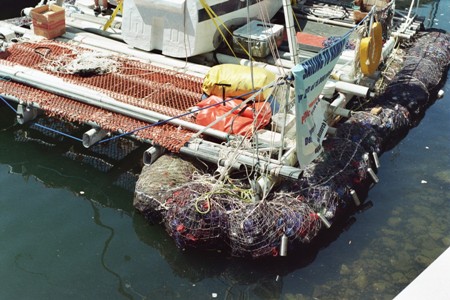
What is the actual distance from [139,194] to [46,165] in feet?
8.83

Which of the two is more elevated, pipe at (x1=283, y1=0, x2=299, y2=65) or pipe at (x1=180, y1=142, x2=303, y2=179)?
pipe at (x1=283, y1=0, x2=299, y2=65)

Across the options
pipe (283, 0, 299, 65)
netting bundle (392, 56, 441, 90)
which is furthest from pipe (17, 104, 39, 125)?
netting bundle (392, 56, 441, 90)

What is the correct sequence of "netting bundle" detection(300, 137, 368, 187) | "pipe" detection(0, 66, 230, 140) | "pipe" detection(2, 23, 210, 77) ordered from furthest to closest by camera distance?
"pipe" detection(2, 23, 210, 77), "pipe" detection(0, 66, 230, 140), "netting bundle" detection(300, 137, 368, 187)

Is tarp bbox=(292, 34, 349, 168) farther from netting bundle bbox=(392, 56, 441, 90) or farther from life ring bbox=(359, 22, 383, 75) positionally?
netting bundle bbox=(392, 56, 441, 90)

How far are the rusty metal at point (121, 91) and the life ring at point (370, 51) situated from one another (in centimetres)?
322

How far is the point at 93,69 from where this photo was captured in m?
11.5

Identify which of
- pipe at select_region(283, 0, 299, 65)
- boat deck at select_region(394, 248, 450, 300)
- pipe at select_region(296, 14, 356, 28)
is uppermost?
pipe at select_region(283, 0, 299, 65)

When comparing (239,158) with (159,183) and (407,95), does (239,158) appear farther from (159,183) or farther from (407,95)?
(407,95)

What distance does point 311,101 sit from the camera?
8.67 m

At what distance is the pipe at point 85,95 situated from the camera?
9711mm

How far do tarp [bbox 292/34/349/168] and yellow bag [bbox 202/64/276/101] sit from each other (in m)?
1.16

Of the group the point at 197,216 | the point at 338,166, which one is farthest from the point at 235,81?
the point at 197,216

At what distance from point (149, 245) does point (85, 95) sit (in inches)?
129

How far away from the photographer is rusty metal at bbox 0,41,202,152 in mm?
9805
